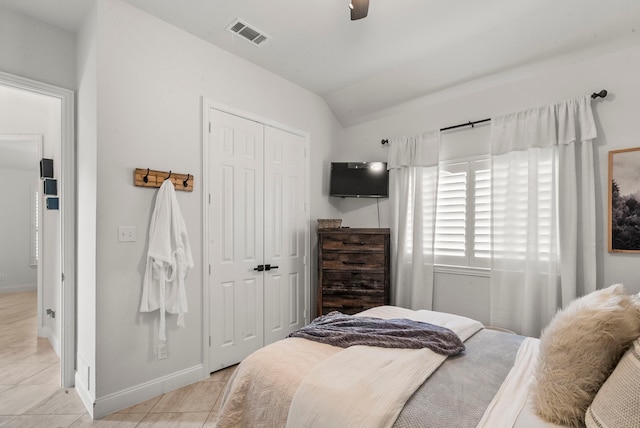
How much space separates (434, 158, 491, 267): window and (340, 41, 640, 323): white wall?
0.56 feet

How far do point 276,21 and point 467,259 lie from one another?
114 inches

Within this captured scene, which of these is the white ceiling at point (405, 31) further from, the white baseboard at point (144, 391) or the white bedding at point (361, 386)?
the white baseboard at point (144, 391)

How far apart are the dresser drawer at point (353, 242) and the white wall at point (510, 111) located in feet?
1.81

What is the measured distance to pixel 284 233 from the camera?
353 cm

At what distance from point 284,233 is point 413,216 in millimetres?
1488

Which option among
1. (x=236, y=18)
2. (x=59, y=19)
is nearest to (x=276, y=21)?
(x=236, y=18)

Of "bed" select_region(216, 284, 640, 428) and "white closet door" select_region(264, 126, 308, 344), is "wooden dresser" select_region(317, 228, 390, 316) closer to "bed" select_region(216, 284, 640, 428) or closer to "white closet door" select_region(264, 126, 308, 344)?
"white closet door" select_region(264, 126, 308, 344)

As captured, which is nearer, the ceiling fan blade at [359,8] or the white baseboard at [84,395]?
the ceiling fan blade at [359,8]

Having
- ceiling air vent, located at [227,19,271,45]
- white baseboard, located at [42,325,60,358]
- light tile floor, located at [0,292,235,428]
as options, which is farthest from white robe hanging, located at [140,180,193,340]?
white baseboard, located at [42,325,60,358]

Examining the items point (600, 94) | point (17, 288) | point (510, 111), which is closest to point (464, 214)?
point (510, 111)

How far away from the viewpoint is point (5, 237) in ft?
20.6

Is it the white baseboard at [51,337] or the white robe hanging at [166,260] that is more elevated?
the white robe hanging at [166,260]

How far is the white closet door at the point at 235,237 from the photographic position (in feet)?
9.44

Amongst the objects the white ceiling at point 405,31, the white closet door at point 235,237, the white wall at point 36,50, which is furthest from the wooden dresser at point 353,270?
the white wall at point 36,50
